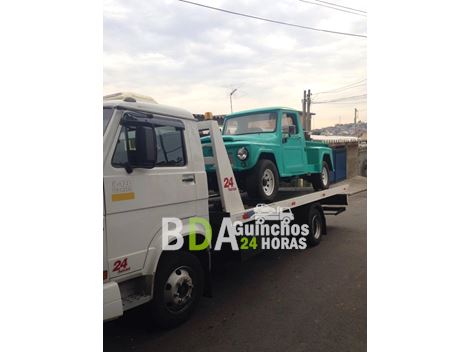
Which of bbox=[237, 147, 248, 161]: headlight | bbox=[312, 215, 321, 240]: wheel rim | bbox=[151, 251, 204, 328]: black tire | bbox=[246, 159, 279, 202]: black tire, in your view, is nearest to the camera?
bbox=[151, 251, 204, 328]: black tire

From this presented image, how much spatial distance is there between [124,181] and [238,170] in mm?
2212

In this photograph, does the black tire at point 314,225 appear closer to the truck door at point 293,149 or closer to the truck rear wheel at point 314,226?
the truck rear wheel at point 314,226

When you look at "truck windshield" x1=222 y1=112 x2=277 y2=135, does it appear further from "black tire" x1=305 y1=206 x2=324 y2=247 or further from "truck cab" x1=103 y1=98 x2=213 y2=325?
"truck cab" x1=103 y1=98 x2=213 y2=325

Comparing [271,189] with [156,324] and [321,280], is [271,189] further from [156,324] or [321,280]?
[156,324]

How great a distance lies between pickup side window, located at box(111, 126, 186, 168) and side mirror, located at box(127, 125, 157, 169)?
48mm

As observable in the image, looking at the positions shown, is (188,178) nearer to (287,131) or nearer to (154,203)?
(154,203)

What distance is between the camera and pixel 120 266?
3.08 meters

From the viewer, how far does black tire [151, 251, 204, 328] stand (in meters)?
3.44

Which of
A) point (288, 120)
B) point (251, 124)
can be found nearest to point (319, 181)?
point (288, 120)

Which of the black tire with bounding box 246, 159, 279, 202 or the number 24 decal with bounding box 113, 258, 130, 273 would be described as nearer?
the number 24 decal with bounding box 113, 258, 130, 273

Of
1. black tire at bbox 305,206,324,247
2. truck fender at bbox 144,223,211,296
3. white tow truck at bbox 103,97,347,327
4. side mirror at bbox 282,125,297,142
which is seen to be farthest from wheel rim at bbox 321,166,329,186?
truck fender at bbox 144,223,211,296

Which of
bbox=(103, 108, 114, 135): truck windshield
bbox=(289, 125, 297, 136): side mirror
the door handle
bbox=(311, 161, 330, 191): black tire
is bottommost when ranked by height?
bbox=(311, 161, 330, 191): black tire

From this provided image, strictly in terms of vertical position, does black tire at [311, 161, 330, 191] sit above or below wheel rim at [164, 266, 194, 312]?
above

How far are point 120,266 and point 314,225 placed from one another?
178 inches
